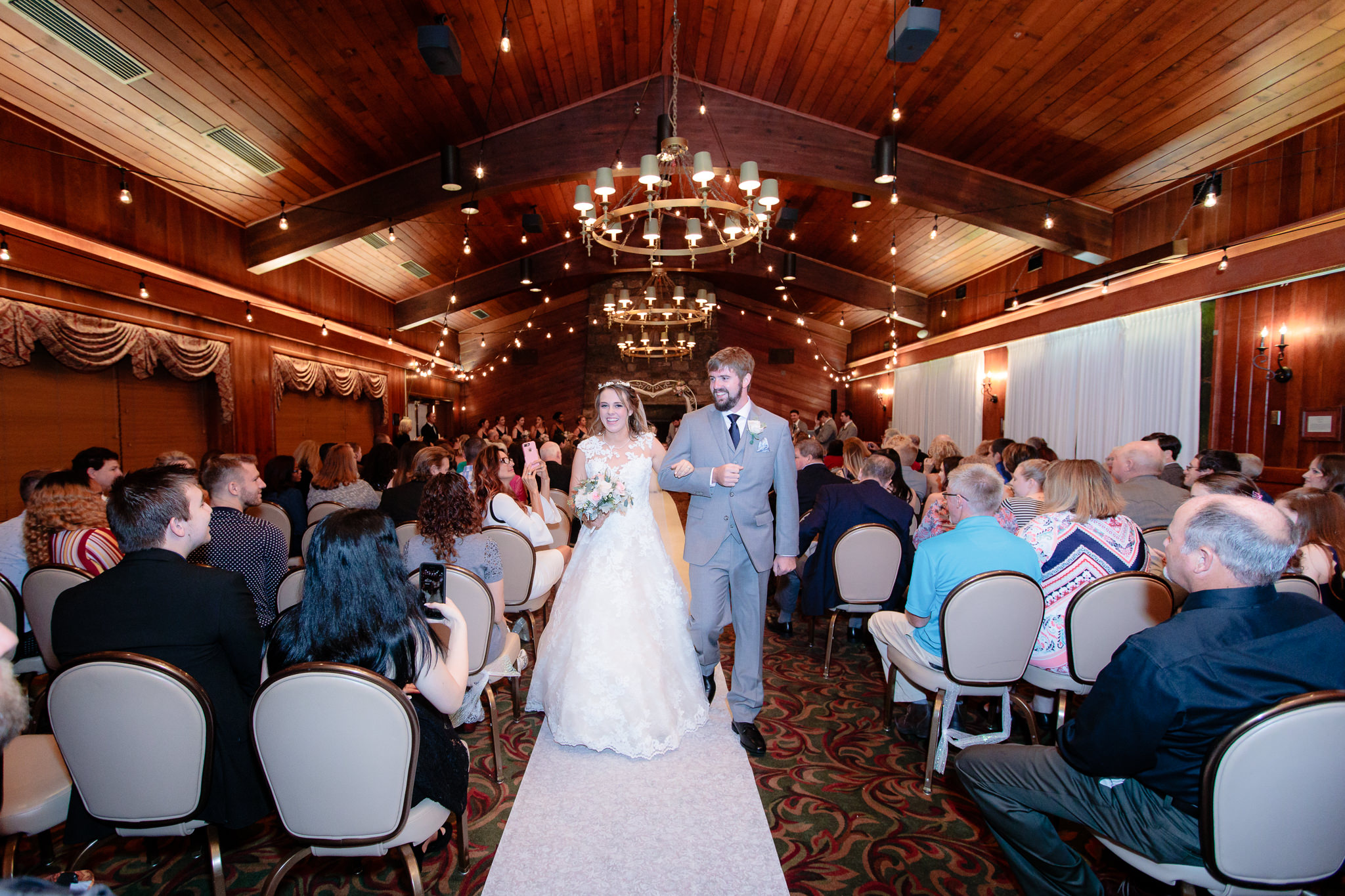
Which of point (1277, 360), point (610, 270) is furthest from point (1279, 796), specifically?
point (610, 270)

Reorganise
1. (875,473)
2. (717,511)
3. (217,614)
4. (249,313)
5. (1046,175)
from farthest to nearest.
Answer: (249,313) → (1046,175) → (875,473) → (717,511) → (217,614)

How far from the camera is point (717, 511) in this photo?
314 cm

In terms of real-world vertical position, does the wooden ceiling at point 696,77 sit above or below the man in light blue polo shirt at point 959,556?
above

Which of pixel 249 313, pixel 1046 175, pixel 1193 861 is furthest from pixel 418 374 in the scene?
pixel 1193 861

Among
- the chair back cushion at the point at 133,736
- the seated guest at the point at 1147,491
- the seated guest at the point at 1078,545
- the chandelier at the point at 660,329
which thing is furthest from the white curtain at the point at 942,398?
the chair back cushion at the point at 133,736

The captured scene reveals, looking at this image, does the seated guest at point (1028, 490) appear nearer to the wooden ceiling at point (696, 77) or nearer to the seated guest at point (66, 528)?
the wooden ceiling at point (696, 77)

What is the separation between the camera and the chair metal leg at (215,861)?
1.86m

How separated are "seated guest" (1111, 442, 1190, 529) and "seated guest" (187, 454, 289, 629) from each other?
15.4ft

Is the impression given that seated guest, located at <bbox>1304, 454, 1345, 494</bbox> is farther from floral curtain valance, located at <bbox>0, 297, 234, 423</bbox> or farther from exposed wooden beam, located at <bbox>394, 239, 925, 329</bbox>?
exposed wooden beam, located at <bbox>394, 239, 925, 329</bbox>

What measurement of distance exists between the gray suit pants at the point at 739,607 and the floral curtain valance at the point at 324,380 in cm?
905

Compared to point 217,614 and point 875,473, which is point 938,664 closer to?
point 875,473

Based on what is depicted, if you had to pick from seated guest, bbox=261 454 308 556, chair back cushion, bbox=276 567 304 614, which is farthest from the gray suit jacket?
seated guest, bbox=261 454 308 556

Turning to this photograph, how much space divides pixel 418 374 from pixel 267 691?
15.2 meters

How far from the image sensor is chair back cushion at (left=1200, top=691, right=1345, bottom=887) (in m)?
1.40
